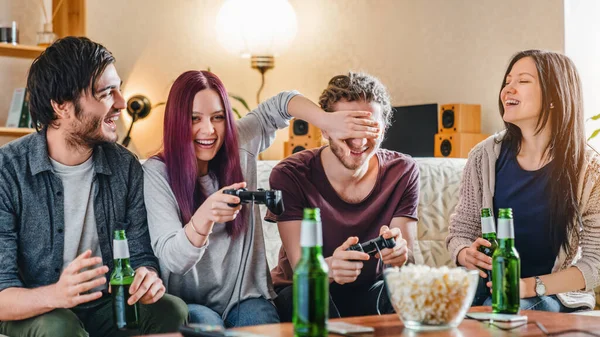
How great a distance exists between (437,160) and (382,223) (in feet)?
2.20

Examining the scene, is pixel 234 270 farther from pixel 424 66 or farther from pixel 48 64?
pixel 424 66

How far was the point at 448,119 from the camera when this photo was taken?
12.3 ft

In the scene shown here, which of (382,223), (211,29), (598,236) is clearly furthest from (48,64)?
(211,29)

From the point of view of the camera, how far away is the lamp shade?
4.47 meters

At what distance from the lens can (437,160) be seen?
9.31 ft

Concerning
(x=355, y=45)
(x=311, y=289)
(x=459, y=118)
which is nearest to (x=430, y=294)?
(x=311, y=289)

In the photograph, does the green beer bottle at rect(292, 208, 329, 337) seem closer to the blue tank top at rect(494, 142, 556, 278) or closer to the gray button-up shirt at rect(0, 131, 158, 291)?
the gray button-up shirt at rect(0, 131, 158, 291)

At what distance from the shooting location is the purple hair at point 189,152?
2.04 metres

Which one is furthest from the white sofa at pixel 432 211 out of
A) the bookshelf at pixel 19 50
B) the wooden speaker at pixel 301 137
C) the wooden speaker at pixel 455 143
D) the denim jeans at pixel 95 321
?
the bookshelf at pixel 19 50

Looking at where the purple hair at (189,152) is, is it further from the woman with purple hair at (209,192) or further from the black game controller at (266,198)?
the black game controller at (266,198)

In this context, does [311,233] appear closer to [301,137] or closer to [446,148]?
[446,148]

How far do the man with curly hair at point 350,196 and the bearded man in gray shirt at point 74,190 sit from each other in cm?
40

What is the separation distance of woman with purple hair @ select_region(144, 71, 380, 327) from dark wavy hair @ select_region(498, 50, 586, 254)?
0.54 metres

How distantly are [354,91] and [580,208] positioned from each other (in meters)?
0.70
